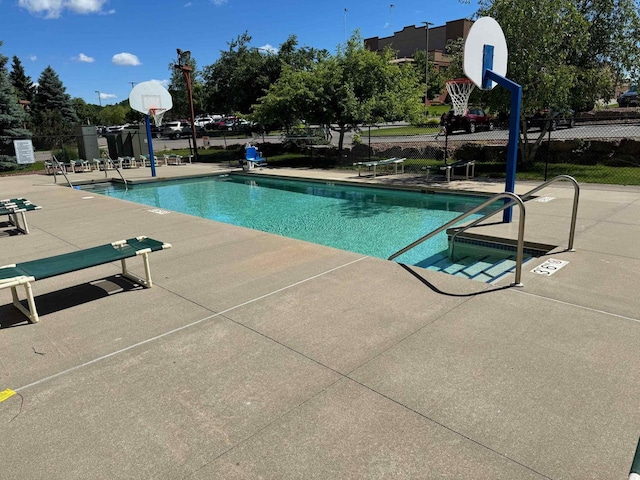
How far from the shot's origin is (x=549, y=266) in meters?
5.79

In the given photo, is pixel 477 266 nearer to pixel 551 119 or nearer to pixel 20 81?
pixel 551 119

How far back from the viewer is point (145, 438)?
9.41ft

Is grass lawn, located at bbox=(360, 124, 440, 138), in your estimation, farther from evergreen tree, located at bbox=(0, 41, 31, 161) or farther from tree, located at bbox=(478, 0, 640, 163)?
evergreen tree, located at bbox=(0, 41, 31, 161)

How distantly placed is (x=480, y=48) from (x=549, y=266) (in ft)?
13.7

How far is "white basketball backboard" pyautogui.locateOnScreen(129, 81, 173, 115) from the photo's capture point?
18094 mm

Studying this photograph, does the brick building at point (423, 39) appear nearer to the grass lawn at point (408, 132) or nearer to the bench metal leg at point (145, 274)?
the grass lawn at point (408, 132)

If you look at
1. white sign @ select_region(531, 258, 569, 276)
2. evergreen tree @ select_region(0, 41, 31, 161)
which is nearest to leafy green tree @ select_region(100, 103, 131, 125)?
evergreen tree @ select_region(0, 41, 31, 161)

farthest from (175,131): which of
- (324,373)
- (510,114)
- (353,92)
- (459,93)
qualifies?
(324,373)

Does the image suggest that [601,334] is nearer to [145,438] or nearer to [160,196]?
[145,438]

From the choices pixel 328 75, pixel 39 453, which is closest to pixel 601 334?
pixel 39 453

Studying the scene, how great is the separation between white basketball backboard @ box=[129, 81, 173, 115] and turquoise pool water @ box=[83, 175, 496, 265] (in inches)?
132

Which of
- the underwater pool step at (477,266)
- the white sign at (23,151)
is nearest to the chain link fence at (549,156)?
the underwater pool step at (477,266)

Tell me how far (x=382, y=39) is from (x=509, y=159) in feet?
350

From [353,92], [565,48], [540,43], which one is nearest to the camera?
[540,43]
